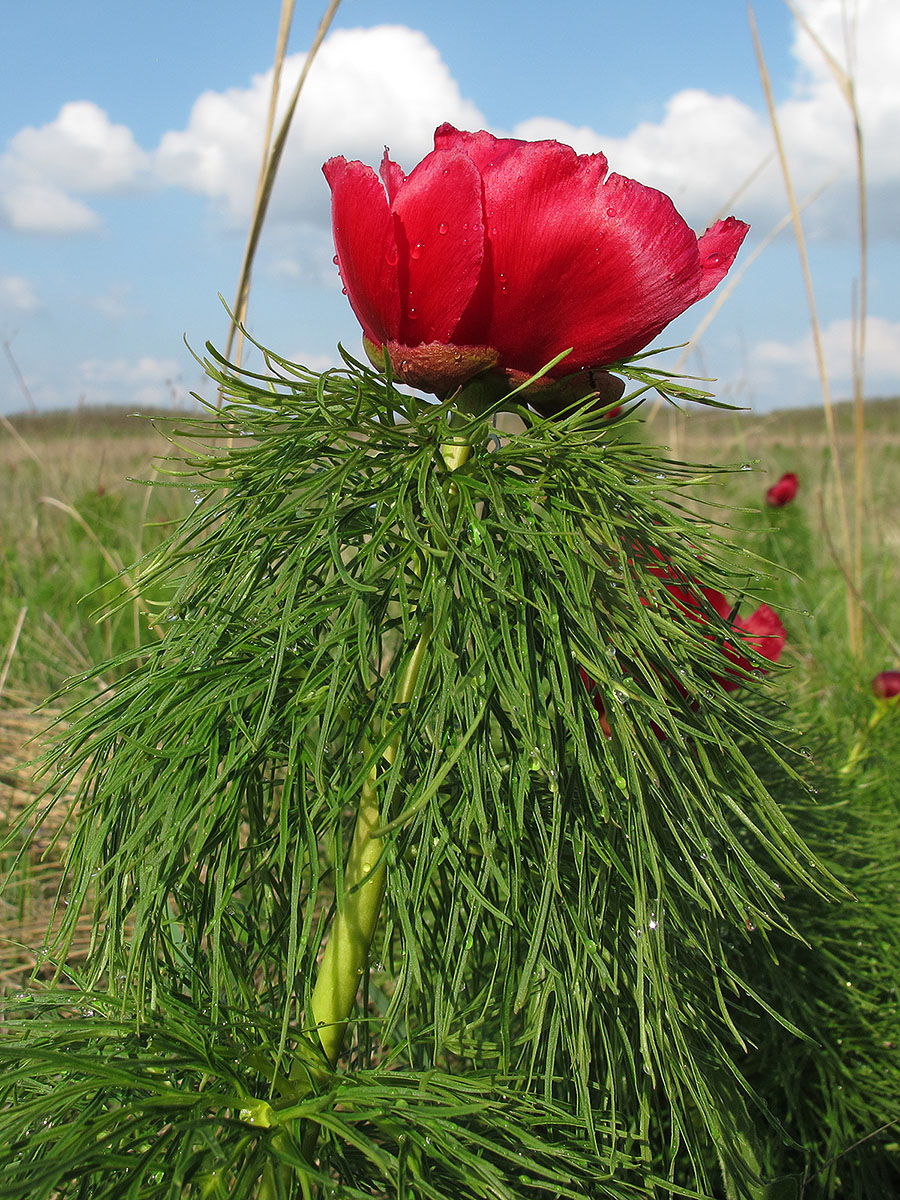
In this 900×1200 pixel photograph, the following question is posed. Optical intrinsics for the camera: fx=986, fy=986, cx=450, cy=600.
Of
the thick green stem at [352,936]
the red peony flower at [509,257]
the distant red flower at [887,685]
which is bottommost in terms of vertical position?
the distant red flower at [887,685]

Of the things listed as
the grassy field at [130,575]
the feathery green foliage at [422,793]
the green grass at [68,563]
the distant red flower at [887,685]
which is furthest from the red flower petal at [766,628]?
the green grass at [68,563]

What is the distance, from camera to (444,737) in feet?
1.92

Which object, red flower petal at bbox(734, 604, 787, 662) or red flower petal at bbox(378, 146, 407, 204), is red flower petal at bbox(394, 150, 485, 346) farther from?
red flower petal at bbox(734, 604, 787, 662)

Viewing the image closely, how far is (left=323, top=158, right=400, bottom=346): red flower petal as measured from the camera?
605mm

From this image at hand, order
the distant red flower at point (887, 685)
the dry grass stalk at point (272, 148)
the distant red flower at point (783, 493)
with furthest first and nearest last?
the distant red flower at point (783, 493) → the distant red flower at point (887, 685) → the dry grass stalk at point (272, 148)

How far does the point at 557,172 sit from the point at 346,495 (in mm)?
231

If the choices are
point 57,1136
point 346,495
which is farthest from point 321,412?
point 57,1136

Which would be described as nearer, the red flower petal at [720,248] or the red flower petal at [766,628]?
the red flower petal at [720,248]

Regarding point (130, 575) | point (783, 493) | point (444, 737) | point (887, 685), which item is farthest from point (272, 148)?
point (783, 493)

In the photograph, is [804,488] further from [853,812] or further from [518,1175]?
[518,1175]

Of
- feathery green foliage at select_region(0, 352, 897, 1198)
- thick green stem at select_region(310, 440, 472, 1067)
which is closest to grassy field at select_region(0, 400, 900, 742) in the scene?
feathery green foliage at select_region(0, 352, 897, 1198)

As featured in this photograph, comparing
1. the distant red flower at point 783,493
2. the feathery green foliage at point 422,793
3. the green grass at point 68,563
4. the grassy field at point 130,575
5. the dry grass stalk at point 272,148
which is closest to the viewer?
the feathery green foliage at point 422,793

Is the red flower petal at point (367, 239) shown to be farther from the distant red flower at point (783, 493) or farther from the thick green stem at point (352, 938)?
the distant red flower at point (783, 493)

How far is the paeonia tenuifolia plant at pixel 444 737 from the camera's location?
1.86 ft
